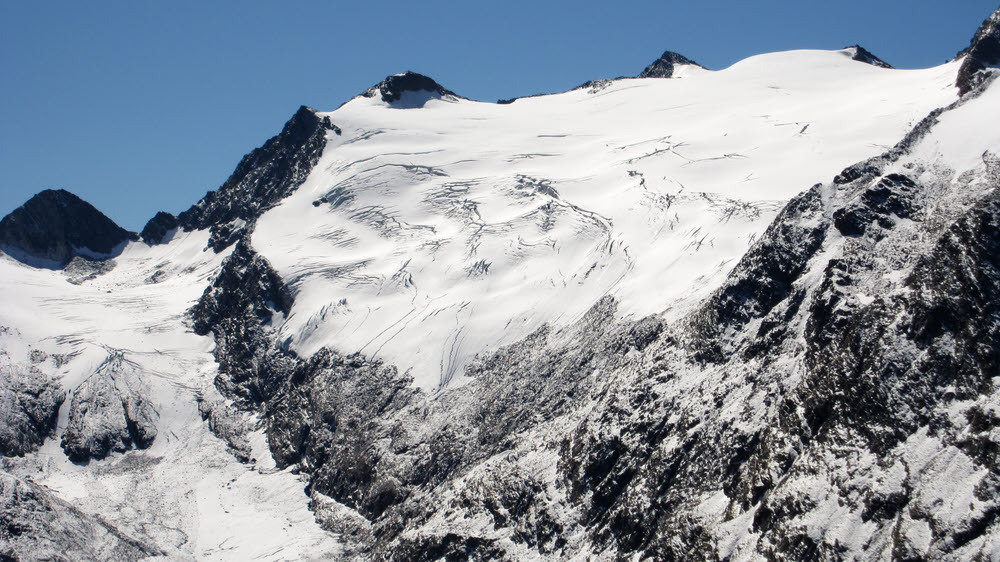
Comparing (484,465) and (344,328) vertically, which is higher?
(344,328)

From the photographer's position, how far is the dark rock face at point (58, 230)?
129375mm

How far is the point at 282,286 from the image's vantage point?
90875 millimetres

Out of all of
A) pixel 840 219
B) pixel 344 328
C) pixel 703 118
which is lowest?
pixel 344 328

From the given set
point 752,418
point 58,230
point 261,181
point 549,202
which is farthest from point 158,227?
point 752,418

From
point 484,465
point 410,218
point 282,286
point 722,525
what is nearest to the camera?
point 722,525

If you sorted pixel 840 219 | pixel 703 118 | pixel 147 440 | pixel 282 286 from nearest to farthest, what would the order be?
pixel 840 219, pixel 147 440, pixel 282 286, pixel 703 118

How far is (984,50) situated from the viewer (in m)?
77.9

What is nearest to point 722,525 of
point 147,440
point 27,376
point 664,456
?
point 664,456

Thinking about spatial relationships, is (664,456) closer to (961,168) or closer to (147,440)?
(961,168)

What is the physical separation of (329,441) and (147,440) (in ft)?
76.0

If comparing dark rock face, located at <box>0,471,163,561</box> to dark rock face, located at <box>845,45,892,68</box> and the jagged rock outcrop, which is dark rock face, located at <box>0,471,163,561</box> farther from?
dark rock face, located at <box>845,45,892,68</box>

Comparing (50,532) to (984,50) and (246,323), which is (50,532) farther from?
(984,50)

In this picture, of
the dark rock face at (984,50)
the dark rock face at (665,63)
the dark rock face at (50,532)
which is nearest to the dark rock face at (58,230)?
the dark rock face at (50,532)

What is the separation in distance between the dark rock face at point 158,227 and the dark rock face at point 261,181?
0.38 meters
